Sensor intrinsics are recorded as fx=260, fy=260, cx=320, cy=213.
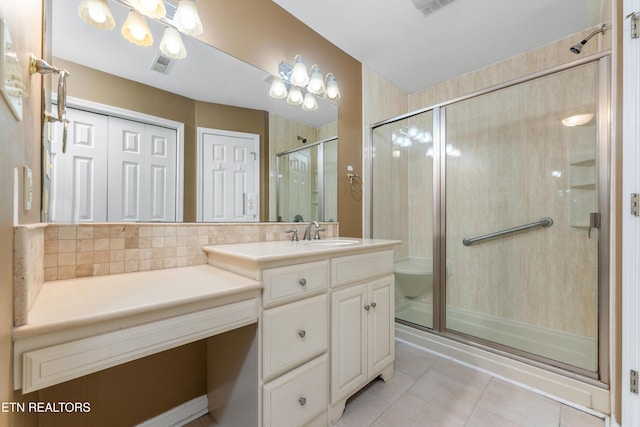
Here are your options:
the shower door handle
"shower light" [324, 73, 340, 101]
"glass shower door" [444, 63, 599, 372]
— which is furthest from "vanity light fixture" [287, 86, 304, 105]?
the shower door handle

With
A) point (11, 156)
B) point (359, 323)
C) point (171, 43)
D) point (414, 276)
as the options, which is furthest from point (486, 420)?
point (171, 43)

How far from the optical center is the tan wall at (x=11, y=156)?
499 millimetres

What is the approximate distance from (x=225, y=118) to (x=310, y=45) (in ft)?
3.25

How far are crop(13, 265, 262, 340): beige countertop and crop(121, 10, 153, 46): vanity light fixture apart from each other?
1039 mm

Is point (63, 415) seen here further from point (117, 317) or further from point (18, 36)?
point (18, 36)

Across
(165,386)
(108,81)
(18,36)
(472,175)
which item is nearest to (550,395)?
(472,175)

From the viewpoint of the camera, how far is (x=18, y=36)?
0.62 metres

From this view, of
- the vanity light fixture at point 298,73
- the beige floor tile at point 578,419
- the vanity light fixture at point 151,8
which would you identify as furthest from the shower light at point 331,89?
the beige floor tile at point 578,419

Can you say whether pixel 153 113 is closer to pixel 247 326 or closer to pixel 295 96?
pixel 295 96

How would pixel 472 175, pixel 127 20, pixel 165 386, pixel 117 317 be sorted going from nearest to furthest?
pixel 117 317, pixel 127 20, pixel 165 386, pixel 472 175

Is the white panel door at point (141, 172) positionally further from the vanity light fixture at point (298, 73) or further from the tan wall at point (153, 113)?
the vanity light fixture at point (298, 73)

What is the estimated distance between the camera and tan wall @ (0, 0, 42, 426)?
0.50 metres

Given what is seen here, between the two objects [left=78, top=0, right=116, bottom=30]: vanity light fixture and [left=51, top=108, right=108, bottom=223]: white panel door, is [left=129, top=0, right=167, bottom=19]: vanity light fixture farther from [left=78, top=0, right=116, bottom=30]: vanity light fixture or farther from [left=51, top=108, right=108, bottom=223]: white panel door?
[left=51, top=108, right=108, bottom=223]: white panel door

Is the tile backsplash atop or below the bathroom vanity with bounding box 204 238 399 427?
atop
